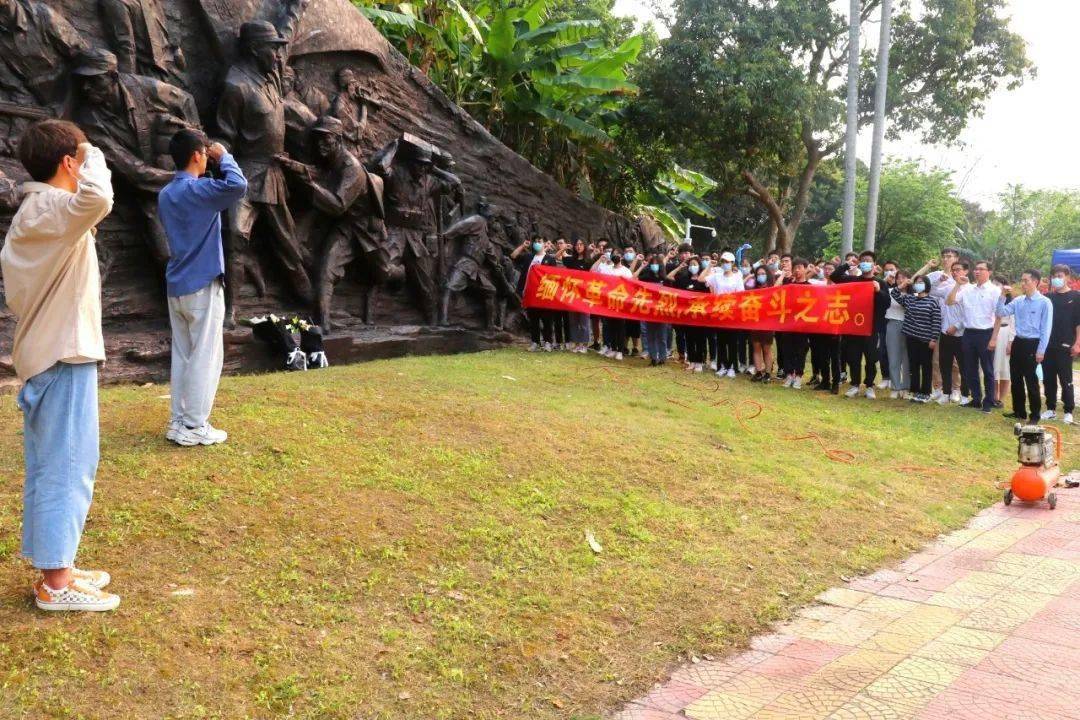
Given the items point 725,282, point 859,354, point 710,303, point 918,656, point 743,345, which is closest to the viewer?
point 918,656

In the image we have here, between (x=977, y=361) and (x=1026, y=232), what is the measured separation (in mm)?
33206

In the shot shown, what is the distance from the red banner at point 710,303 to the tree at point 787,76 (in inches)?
291

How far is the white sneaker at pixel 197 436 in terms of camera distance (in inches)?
205

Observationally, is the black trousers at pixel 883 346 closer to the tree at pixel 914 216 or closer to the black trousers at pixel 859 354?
the black trousers at pixel 859 354

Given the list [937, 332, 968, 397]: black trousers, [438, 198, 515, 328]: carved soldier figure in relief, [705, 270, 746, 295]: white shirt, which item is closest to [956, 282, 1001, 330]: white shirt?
[937, 332, 968, 397]: black trousers

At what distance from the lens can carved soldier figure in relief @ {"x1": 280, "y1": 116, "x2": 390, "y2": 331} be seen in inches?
384

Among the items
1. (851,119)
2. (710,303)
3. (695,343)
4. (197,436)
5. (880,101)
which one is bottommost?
(695,343)

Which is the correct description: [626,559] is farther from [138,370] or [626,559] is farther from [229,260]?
[229,260]

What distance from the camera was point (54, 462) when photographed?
3.20 metres

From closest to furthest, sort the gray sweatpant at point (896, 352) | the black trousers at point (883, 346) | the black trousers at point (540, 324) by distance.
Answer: the gray sweatpant at point (896, 352)
the black trousers at point (883, 346)
the black trousers at point (540, 324)

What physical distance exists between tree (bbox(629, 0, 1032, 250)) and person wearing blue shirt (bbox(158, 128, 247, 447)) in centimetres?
1469

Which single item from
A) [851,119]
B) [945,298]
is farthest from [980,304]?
[851,119]

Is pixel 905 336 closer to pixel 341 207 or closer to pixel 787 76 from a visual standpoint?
pixel 341 207

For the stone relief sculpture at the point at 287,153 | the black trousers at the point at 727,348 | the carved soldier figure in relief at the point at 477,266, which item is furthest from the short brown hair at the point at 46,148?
the black trousers at the point at 727,348
